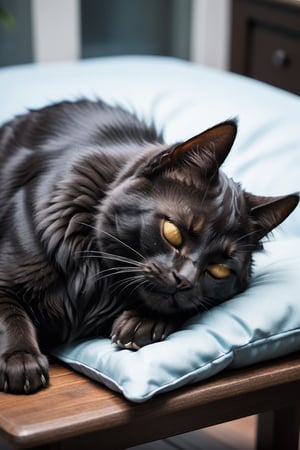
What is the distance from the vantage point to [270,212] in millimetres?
1591

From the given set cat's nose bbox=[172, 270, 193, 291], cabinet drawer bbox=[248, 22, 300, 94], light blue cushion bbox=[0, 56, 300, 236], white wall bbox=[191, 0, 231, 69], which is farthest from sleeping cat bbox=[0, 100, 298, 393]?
white wall bbox=[191, 0, 231, 69]

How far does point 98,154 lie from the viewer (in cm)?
172

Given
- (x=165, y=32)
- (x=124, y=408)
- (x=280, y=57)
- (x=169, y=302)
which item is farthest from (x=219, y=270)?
(x=165, y=32)

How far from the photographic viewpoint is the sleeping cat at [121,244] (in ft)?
4.86

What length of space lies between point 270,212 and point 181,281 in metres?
0.25

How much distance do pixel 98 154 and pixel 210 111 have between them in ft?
2.02

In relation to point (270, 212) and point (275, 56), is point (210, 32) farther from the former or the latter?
point (270, 212)

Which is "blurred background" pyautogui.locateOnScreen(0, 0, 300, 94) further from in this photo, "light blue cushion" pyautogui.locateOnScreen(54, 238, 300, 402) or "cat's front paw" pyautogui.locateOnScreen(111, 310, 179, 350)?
"cat's front paw" pyautogui.locateOnScreen(111, 310, 179, 350)

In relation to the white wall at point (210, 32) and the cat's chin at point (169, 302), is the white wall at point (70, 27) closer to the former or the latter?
the white wall at point (210, 32)

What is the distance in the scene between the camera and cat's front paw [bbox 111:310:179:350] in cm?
153

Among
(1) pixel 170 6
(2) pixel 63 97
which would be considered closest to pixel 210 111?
(2) pixel 63 97

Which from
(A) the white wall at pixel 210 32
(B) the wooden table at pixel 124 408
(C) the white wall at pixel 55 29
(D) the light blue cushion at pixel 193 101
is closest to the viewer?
(B) the wooden table at pixel 124 408

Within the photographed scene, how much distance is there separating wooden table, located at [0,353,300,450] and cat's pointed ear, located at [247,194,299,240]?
0.80 ft

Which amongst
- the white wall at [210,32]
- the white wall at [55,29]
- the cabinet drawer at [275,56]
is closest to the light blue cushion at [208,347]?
the cabinet drawer at [275,56]
